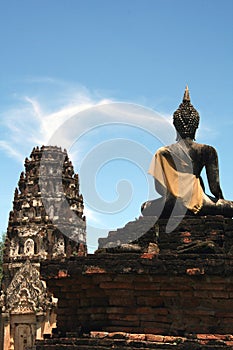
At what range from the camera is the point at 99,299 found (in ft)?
27.2

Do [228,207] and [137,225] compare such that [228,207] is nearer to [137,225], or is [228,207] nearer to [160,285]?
[137,225]

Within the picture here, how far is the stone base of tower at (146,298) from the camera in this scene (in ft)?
24.7

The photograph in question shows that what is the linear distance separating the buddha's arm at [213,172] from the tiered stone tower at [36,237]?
2744cm

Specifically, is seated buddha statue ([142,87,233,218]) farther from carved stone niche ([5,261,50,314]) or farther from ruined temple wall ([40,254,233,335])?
carved stone niche ([5,261,50,314])

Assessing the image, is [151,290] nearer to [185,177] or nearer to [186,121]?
[185,177]

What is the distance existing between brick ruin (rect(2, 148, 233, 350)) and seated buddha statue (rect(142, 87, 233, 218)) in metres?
0.29

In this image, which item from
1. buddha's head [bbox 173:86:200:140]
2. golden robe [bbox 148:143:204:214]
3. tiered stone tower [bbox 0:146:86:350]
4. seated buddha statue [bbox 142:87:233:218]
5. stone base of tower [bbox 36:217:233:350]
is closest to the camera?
stone base of tower [bbox 36:217:233:350]

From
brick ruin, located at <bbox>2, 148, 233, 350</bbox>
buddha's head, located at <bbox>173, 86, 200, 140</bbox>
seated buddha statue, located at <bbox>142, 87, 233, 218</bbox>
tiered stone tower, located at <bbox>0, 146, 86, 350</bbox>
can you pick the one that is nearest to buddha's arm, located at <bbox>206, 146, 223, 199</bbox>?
seated buddha statue, located at <bbox>142, 87, 233, 218</bbox>

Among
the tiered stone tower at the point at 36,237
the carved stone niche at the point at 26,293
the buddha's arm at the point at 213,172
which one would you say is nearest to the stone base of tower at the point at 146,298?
the buddha's arm at the point at 213,172

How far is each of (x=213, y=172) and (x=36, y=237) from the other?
3086 cm

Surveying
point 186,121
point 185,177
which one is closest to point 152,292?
point 185,177

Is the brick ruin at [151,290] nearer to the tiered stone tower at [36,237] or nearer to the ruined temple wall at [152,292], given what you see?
the ruined temple wall at [152,292]

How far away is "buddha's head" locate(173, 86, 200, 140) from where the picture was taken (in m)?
10.1

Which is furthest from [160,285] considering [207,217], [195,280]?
[207,217]
